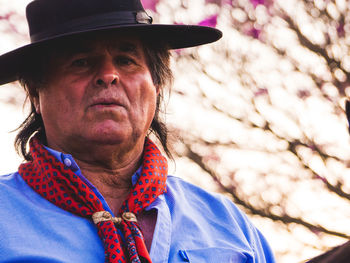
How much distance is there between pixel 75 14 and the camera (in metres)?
2.53

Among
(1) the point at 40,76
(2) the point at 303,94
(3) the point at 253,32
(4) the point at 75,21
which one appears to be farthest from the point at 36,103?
(2) the point at 303,94

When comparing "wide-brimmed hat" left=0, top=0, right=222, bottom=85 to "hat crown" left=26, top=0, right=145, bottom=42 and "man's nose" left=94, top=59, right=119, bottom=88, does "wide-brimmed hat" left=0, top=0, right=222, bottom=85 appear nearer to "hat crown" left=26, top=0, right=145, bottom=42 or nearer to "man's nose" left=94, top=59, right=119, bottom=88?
"hat crown" left=26, top=0, right=145, bottom=42

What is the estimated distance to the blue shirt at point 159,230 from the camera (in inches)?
85.8

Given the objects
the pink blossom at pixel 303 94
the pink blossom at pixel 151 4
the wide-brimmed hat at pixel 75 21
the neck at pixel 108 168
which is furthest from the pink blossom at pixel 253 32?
the neck at pixel 108 168

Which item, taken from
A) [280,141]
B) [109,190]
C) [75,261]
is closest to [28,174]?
[109,190]

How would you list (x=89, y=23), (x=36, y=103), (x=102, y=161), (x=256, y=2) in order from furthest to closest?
(x=256, y=2) < (x=36, y=103) < (x=102, y=161) < (x=89, y=23)

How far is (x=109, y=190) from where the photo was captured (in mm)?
2602

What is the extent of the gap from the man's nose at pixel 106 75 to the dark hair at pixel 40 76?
0.25 metres

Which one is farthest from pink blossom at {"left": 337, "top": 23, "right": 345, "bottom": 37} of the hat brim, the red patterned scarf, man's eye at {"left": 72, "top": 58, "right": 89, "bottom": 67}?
man's eye at {"left": 72, "top": 58, "right": 89, "bottom": 67}

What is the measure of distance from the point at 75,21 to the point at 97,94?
34 centimetres

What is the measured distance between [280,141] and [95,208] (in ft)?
9.10

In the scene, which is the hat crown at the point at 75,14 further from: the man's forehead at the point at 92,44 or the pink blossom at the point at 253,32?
the pink blossom at the point at 253,32

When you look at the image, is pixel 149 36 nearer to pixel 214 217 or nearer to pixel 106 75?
pixel 106 75

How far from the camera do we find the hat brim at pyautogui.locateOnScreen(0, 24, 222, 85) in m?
2.51
